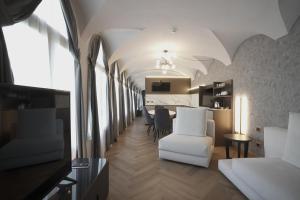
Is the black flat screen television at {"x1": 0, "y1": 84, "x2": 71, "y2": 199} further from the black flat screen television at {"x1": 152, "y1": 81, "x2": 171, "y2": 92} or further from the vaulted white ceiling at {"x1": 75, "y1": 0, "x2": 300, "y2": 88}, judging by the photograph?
the black flat screen television at {"x1": 152, "y1": 81, "x2": 171, "y2": 92}

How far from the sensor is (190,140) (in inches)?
130

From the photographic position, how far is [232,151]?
4273mm

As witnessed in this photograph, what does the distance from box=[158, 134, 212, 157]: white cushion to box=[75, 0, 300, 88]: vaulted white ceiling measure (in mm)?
2171

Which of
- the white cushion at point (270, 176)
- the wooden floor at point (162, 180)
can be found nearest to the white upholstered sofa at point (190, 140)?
the wooden floor at point (162, 180)

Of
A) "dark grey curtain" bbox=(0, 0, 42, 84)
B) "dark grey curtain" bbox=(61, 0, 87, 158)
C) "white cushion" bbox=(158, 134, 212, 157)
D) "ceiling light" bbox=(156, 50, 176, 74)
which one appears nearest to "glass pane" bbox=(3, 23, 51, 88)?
"dark grey curtain" bbox=(0, 0, 42, 84)

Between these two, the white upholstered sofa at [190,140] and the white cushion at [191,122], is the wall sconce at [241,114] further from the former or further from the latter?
the white cushion at [191,122]

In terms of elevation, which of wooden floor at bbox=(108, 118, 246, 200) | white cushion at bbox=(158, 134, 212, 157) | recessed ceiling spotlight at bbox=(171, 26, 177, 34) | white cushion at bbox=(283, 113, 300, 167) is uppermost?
recessed ceiling spotlight at bbox=(171, 26, 177, 34)

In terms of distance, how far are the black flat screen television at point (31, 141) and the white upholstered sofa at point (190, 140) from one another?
225 centimetres

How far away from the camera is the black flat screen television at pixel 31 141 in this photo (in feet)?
3.01

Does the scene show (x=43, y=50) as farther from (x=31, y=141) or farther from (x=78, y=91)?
(x=31, y=141)

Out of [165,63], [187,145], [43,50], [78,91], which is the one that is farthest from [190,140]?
[165,63]

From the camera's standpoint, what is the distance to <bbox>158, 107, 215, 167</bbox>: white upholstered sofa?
313 centimetres

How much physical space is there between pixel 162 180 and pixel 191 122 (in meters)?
1.43

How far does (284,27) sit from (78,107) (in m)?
3.52
